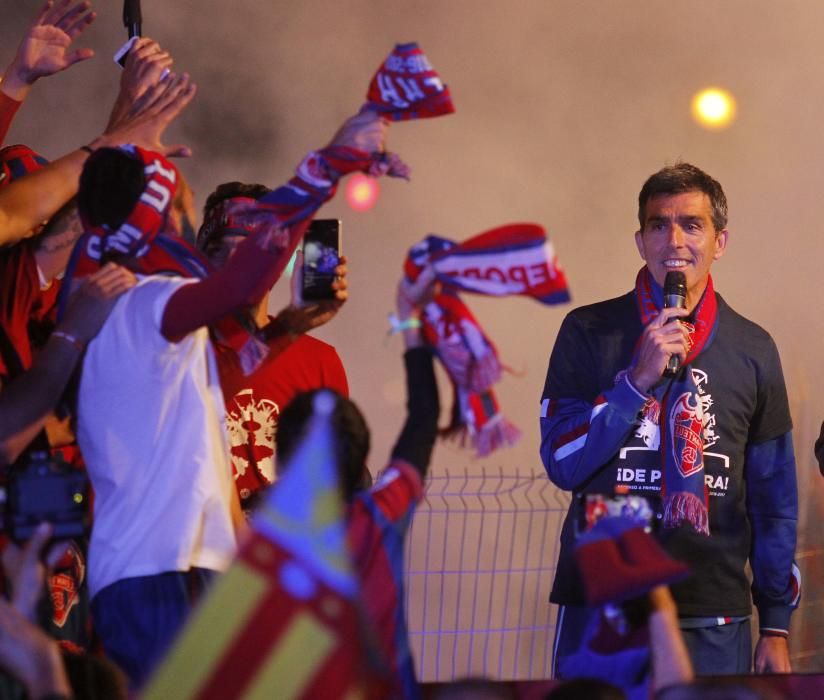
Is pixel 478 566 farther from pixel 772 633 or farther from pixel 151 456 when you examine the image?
pixel 151 456

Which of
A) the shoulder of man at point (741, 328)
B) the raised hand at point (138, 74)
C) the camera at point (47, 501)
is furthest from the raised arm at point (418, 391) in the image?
A: the shoulder of man at point (741, 328)

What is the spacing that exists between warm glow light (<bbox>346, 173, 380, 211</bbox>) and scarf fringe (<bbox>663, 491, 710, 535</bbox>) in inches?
109

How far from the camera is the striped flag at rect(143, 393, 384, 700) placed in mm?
1977

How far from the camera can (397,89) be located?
7.93 ft

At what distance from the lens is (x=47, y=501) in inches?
89.4

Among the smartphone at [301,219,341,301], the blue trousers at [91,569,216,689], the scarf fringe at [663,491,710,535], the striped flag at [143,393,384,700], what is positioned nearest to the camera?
the striped flag at [143,393,384,700]

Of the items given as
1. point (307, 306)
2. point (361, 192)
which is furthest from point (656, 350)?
point (361, 192)

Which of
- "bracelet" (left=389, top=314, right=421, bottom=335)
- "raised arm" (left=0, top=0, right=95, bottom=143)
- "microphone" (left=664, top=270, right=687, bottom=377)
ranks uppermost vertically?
"raised arm" (left=0, top=0, right=95, bottom=143)

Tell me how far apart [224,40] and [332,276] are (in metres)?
2.85

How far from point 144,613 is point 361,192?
3.50 metres

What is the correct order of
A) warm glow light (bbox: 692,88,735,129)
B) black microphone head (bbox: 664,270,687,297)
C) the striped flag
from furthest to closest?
warm glow light (bbox: 692,88,735,129), black microphone head (bbox: 664,270,687,297), the striped flag

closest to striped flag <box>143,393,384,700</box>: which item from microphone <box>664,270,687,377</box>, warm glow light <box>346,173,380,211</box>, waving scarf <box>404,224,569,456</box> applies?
waving scarf <box>404,224,569,456</box>

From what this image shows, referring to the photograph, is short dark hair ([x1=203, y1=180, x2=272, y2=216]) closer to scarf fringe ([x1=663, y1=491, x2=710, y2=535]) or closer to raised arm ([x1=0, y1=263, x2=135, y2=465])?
raised arm ([x1=0, y1=263, x2=135, y2=465])

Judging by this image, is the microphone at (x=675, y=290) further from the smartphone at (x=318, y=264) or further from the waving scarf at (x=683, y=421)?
the smartphone at (x=318, y=264)
